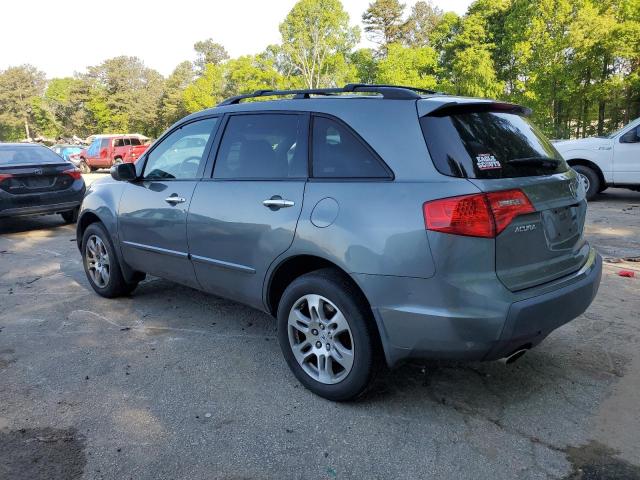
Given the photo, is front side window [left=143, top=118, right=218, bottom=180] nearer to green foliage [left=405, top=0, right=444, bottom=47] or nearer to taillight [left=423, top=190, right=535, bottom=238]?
taillight [left=423, top=190, right=535, bottom=238]

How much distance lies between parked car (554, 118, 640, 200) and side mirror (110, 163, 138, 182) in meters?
8.40

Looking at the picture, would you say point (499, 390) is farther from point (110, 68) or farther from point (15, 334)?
point (110, 68)

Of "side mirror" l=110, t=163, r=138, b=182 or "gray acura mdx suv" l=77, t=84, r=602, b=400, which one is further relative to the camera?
"side mirror" l=110, t=163, r=138, b=182

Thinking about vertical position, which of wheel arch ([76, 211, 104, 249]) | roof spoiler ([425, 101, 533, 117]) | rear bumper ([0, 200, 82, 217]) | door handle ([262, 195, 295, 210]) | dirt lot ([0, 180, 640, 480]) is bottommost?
dirt lot ([0, 180, 640, 480])

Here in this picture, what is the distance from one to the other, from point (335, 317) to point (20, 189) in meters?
7.81

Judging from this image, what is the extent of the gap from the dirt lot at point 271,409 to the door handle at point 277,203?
114cm

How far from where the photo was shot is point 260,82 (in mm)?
58250

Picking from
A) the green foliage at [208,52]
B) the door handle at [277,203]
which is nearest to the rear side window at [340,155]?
the door handle at [277,203]

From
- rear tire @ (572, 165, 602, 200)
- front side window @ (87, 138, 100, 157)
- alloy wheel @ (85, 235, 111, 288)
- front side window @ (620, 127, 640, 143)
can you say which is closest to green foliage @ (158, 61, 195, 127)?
front side window @ (87, 138, 100, 157)

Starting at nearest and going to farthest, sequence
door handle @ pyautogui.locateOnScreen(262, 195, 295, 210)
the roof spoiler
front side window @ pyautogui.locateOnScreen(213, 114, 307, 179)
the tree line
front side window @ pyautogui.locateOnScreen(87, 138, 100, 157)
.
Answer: the roof spoiler
door handle @ pyautogui.locateOnScreen(262, 195, 295, 210)
front side window @ pyautogui.locateOnScreen(213, 114, 307, 179)
the tree line
front side window @ pyautogui.locateOnScreen(87, 138, 100, 157)

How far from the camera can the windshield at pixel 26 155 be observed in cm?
906

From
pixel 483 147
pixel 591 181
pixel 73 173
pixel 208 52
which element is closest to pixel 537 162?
pixel 483 147

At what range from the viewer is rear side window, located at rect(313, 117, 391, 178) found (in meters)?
2.91

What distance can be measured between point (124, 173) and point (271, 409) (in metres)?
2.57
